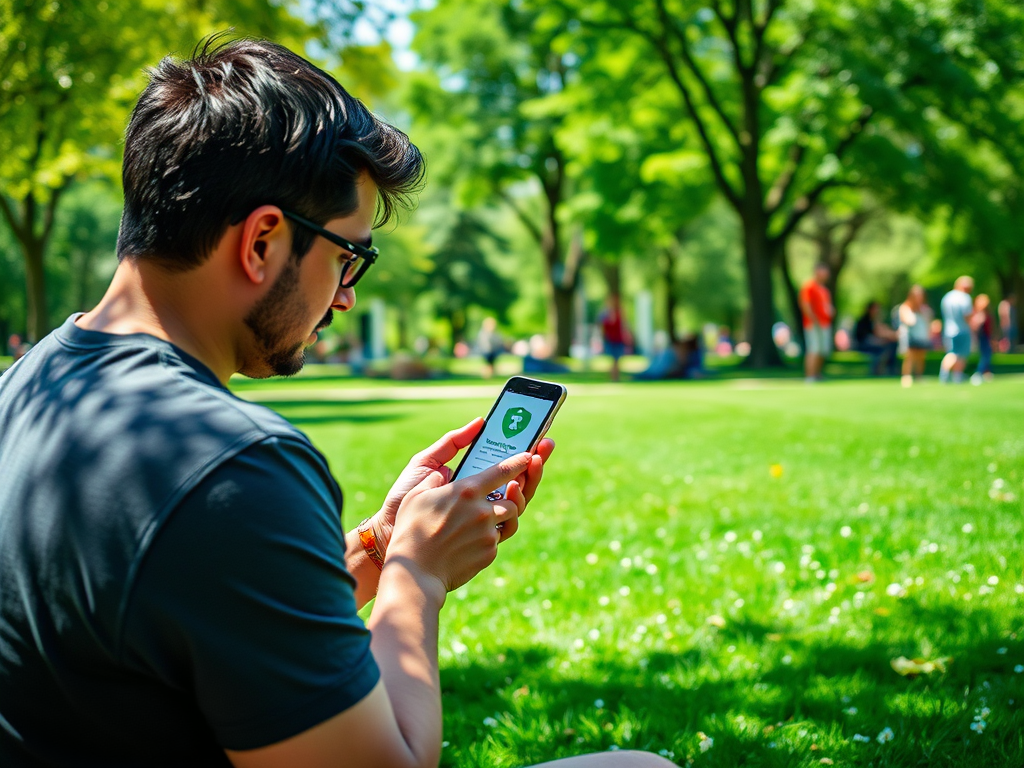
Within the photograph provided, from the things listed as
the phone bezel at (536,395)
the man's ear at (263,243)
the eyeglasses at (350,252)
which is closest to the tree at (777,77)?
the phone bezel at (536,395)

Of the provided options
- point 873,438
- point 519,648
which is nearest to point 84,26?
point 873,438

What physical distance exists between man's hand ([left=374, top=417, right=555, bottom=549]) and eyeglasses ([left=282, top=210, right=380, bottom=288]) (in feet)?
1.51

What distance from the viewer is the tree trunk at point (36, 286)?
24.7 m

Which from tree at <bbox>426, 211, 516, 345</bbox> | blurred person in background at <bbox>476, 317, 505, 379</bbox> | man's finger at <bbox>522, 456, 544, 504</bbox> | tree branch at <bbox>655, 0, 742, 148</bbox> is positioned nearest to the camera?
man's finger at <bbox>522, 456, 544, 504</bbox>

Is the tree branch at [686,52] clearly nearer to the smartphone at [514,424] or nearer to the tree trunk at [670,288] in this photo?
the tree trunk at [670,288]

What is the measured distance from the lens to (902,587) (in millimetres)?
4734

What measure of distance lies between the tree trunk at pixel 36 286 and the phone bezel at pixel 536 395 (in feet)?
81.9

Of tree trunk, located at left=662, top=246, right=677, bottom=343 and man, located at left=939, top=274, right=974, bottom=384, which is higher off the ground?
tree trunk, located at left=662, top=246, right=677, bottom=343

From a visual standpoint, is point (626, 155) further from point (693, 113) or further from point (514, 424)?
point (514, 424)

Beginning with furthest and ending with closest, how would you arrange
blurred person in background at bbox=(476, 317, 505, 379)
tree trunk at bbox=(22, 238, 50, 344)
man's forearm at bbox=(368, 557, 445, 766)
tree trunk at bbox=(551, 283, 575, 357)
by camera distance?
1. tree trunk at bbox=(551, 283, 575, 357)
2. blurred person in background at bbox=(476, 317, 505, 379)
3. tree trunk at bbox=(22, 238, 50, 344)
4. man's forearm at bbox=(368, 557, 445, 766)

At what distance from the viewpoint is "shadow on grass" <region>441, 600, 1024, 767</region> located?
3.18 metres

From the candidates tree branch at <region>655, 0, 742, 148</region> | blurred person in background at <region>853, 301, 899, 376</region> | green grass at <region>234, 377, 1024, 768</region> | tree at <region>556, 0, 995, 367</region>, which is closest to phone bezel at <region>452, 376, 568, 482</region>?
green grass at <region>234, 377, 1024, 768</region>

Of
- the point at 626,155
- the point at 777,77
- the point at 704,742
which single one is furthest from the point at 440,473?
the point at 626,155

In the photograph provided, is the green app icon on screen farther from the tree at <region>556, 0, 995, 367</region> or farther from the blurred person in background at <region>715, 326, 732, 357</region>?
the blurred person in background at <region>715, 326, 732, 357</region>
